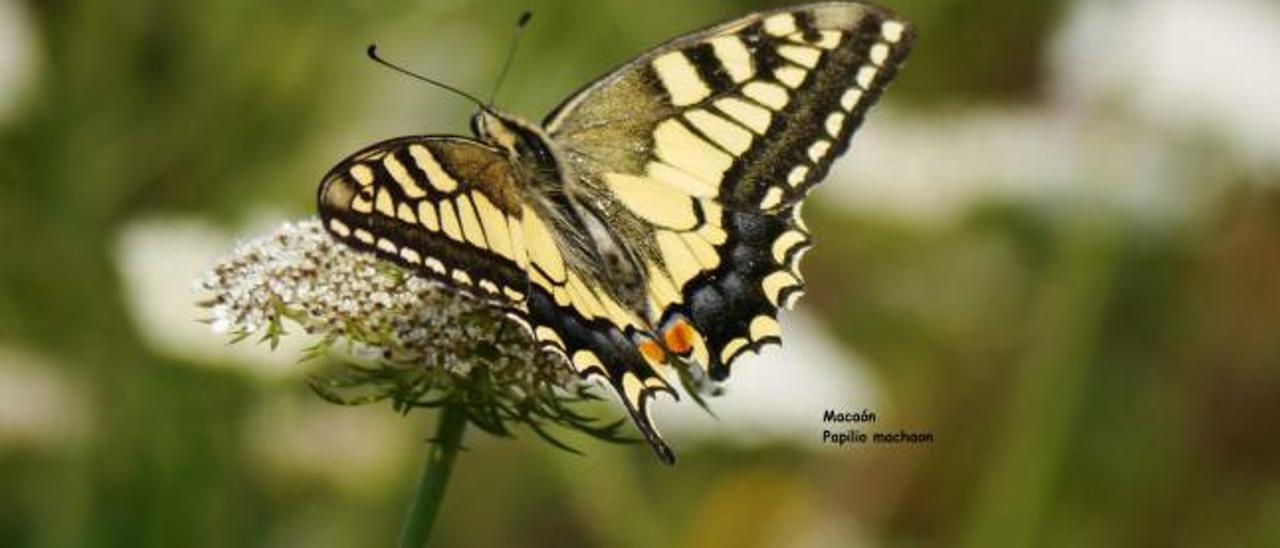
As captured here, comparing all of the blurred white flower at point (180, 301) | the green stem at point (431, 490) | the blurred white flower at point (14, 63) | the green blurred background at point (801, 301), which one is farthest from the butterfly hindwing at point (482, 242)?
the blurred white flower at point (14, 63)

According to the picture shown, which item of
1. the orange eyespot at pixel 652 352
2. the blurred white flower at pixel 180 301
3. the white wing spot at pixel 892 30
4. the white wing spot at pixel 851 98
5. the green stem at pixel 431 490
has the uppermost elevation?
the white wing spot at pixel 892 30

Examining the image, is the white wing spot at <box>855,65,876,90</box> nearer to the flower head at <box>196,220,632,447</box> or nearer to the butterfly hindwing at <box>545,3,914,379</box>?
the butterfly hindwing at <box>545,3,914,379</box>

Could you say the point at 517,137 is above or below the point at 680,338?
above

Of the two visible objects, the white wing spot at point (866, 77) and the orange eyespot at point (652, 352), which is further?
the white wing spot at point (866, 77)

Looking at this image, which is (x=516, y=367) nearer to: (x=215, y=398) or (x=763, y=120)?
(x=763, y=120)

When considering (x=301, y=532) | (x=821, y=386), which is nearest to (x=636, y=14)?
(x=821, y=386)

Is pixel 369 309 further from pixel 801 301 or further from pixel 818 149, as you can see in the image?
pixel 801 301

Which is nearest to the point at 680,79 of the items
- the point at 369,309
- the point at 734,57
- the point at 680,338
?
the point at 734,57

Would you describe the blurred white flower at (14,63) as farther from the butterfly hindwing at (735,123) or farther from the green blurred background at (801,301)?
the butterfly hindwing at (735,123)
